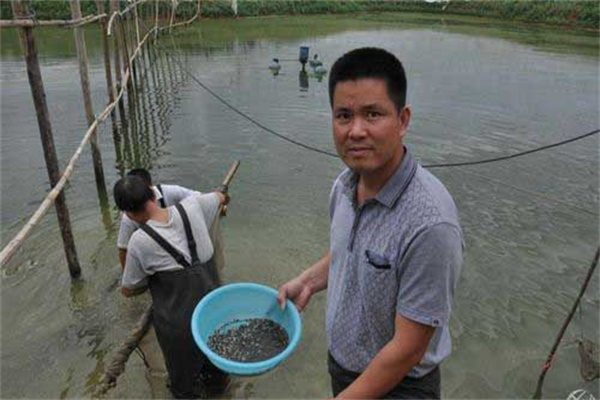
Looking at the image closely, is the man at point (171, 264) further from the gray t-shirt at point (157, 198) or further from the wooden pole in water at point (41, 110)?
the wooden pole in water at point (41, 110)

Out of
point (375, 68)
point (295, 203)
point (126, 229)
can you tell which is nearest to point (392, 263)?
point (375, 68)

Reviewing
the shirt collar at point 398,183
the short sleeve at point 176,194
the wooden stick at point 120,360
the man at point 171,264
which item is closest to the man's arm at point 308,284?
the shirt collar at point 398,183

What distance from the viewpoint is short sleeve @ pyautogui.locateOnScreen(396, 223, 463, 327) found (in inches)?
51.8

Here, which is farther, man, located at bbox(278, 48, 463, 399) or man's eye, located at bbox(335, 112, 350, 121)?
man's eye, located at bbox(335, 112, 350, 121)

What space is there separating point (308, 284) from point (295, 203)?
4659 millimetres

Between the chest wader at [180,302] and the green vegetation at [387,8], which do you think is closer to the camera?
the chest wader at [180,302]

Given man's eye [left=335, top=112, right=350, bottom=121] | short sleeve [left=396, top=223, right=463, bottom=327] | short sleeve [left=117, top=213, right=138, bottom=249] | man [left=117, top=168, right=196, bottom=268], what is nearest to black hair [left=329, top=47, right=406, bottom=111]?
man's eye [left=335, top=112, right=350, bottom=121]

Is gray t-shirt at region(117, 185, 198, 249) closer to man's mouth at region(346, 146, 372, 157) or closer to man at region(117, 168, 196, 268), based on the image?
man at region(117, 168, 196, 268)

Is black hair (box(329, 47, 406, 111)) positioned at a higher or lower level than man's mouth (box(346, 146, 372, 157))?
higher

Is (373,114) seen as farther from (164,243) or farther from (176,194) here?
(176,194)

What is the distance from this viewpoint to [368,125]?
1461 mm

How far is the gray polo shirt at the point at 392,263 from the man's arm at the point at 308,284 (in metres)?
0.33

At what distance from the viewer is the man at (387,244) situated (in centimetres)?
135

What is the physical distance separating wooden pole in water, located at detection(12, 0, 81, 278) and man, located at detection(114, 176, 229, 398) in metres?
1.78
